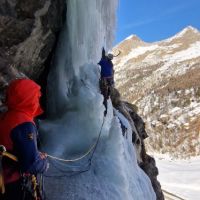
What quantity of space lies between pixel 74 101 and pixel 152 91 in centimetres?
4775

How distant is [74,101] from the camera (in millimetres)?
7496

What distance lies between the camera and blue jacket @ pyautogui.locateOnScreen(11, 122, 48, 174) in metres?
3.94

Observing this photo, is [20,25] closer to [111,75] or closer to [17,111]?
[111,75]

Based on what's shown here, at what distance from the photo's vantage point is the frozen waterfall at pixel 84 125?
6.16 meters

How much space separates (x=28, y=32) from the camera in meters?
7.54

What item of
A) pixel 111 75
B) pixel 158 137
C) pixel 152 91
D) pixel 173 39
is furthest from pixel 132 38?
pixel 111 75

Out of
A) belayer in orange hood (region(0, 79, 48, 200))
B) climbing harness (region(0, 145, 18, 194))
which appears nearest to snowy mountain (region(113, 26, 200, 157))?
belayer in orange hood (region(0, 79, 48, 200))

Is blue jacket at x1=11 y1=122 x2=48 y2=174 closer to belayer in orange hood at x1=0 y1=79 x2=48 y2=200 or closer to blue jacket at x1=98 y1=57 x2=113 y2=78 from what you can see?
belayer in orange hood at x1=0 y1=79 x2=48 y2=200

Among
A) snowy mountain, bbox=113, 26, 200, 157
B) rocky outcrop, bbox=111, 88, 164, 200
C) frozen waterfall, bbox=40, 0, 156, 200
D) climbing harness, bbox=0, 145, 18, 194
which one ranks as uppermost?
climbing harness, bbox=0, 145, 18, 194

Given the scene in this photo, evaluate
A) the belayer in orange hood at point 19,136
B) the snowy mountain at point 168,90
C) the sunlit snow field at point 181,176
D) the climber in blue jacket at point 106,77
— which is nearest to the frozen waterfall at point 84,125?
the climber in blue jacket at point 106,77

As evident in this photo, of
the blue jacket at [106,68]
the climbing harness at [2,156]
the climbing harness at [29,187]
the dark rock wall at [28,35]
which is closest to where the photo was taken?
the climbing harness at [2,156]

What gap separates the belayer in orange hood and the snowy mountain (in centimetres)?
3634

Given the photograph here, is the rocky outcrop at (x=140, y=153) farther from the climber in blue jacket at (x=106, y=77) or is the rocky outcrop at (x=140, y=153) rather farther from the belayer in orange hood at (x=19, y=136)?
the belayer in orange hood at (x=19, y=136)

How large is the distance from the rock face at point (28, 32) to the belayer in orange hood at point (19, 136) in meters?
2.70
